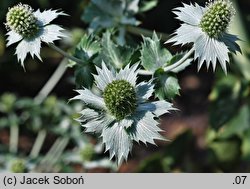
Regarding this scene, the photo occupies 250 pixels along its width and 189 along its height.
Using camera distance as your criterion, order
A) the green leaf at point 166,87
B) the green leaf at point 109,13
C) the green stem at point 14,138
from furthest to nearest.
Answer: the green stem at point 14,138 → the green leaf at point 109,13 → the green leaf at point 166,87

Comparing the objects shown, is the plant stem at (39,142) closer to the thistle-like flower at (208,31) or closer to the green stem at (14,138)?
the green stem at (14,138)

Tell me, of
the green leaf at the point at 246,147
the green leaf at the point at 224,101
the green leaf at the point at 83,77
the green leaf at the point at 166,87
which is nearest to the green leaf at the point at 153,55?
the green leaf at the point at 166,87

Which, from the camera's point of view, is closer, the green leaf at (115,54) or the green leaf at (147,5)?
the green leaf at (115,54)

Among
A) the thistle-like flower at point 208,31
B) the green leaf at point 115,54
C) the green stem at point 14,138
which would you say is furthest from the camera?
the green stem at point 14,138

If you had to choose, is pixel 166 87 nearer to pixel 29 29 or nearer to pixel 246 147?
pixel 29 29

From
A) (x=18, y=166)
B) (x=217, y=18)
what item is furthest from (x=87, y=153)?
(x=217, y=18)

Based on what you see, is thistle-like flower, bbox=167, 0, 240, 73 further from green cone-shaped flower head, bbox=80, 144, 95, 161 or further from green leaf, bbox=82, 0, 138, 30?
green cone-shaped flower head, bbox=80, 144, 95, 161

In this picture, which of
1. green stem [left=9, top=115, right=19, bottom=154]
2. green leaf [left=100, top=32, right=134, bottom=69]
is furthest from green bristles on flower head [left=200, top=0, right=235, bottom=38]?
green stem [left=9, top=115, right=19, bottom=154]

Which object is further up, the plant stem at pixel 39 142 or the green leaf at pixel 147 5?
the green leaf at pixel 147 5
